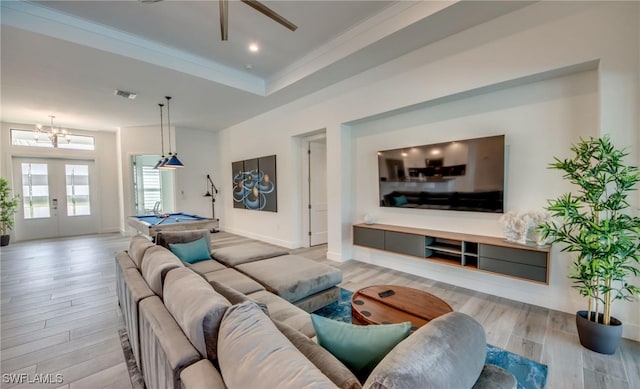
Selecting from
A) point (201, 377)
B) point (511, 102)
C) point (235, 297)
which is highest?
point (511, 102)

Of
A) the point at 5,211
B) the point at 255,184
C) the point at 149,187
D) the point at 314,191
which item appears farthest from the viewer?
the point at 149,187

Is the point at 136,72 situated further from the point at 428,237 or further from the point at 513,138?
the point at 513,138

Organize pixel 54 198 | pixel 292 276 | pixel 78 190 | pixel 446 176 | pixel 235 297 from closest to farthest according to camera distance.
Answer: pixel 235 297
pixel 292 276
pixel 446 176
pixel 54 198
pixel 78 190

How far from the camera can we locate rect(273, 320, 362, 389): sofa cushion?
0.87 meters

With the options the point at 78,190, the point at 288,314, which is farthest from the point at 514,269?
the point at 78,190

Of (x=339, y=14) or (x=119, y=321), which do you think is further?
(x=339, y=14)

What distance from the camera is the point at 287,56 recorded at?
4152mm

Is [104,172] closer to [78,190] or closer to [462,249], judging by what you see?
[78,190]

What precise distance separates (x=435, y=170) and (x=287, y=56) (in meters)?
2.82

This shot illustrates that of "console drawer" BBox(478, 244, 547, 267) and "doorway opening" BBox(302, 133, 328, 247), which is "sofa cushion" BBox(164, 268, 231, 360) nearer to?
"console drawer" BBox(478, 244, 547, 267)

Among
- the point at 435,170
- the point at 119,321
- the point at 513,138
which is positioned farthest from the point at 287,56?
the point at 119,321

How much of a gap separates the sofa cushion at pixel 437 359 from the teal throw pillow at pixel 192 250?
113 inches

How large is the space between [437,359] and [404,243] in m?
3.04

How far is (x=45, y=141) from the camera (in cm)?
708
